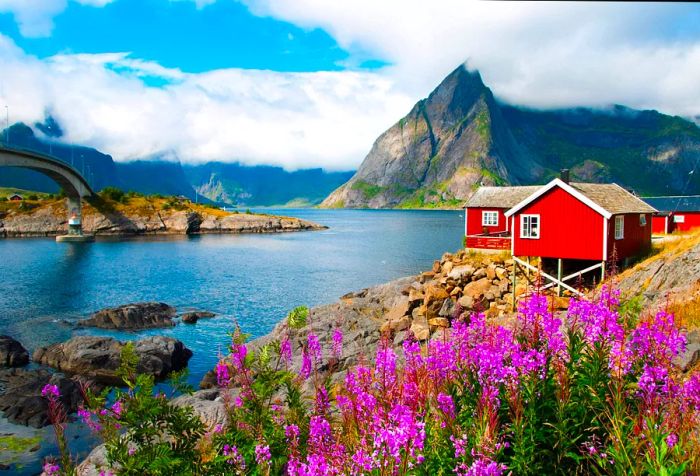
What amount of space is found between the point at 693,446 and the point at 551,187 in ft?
99.0

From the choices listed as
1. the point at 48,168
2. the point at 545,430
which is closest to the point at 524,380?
the point at 545,430

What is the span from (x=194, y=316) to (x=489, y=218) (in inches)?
1109

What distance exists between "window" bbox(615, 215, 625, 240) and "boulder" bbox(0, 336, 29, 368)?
37394mm

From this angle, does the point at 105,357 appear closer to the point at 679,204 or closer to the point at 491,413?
the point at 491,413

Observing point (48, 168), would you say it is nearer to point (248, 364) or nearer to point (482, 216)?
point (482, 216)

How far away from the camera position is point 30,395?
23.4m

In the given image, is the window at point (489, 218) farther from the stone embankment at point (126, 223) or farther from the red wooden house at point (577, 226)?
the stone embankment at point (126, 223)

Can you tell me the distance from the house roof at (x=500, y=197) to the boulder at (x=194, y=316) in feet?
85.3

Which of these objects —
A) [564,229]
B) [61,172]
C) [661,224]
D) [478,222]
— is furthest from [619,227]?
[61,172]

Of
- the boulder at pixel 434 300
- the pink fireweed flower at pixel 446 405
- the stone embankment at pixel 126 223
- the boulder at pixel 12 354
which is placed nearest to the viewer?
the pink fireweed flower at pixel 446 405

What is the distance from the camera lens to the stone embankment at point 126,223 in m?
132

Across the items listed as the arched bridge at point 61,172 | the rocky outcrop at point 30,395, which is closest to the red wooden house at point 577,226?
the rocky outcrop at point 30,395

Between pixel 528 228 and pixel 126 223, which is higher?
pixel 528 228

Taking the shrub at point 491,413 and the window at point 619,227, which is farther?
the window at point 619,227
